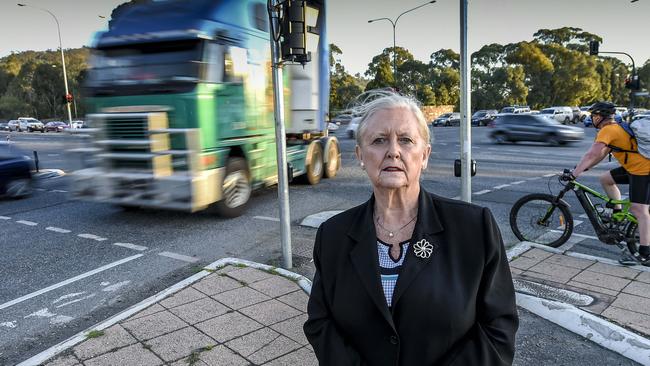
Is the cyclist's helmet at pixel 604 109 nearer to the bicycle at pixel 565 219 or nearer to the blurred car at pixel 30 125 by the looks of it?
the bicycle at pixel 565 219

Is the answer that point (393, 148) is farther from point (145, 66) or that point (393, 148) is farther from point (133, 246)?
point (145, 66)

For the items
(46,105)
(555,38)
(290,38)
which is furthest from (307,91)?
(46,105)

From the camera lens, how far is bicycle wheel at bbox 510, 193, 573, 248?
5539 millimetres

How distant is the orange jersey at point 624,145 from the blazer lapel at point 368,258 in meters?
4.07

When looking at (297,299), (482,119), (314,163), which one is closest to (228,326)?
(297,299)

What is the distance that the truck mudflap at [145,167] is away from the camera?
681cm

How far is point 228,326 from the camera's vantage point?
145 inches

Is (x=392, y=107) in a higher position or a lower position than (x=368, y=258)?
higher

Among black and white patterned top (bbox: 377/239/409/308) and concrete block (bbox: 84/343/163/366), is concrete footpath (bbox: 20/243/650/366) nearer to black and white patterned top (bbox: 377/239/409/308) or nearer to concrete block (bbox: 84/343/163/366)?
concrete block (bbox: 84/343/163/366)

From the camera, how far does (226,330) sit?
3.62m

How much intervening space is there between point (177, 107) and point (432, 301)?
6081 millimetres

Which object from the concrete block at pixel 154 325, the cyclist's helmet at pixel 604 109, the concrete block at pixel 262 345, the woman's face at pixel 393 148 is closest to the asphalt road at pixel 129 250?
the concrete block at pixel 154 325

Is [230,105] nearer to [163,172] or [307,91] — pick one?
[163,172]

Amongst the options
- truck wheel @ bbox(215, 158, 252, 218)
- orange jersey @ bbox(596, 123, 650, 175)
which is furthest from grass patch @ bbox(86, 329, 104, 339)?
orange jersey @ bbox(596, 123, 650, 175)
